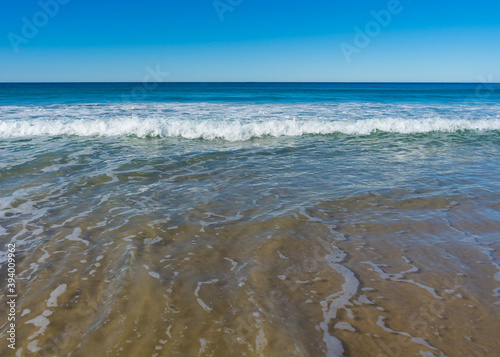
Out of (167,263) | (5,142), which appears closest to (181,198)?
(167,263)

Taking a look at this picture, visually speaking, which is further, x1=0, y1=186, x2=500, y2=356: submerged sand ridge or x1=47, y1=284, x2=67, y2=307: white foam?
x1=47, y1=284, x2=67, y2=307: white foam

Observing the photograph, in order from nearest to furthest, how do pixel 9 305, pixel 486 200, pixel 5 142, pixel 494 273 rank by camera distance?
1. pixel 9 305
2. pixel 494 273
3. pixel 486 200
4. pixel 5 142

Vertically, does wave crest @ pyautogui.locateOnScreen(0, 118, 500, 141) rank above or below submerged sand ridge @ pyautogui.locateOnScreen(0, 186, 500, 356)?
above

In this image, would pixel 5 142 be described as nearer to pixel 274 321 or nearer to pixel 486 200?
pixel 274 321

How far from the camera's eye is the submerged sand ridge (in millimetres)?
2557

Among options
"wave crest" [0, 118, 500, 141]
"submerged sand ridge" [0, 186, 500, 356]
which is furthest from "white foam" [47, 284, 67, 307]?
"wave crest" [0, 118, 500, 141]

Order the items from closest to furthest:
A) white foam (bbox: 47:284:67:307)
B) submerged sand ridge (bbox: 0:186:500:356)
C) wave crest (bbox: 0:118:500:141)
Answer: submerged sand ridge (bbox: 0:186:500:356)
white foam (bbox: 47:284:67:307)
wave crest (bbox: 0:118:500:141)

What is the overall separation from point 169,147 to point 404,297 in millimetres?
8993

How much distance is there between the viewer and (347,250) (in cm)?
401

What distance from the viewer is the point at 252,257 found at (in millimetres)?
3812

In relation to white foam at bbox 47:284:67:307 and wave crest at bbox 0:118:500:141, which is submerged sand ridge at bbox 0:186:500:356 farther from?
wave crest at bbox 0:118:500:141

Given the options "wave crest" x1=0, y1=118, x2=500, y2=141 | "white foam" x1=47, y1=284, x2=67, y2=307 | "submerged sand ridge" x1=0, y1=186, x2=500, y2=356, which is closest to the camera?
"submerged sand ridge" x1=0, y1=186, x2=500, y2=356

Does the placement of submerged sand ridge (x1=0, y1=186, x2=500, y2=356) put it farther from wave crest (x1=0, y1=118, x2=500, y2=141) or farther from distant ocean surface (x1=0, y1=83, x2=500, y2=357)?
wave crest (x1=0, y1=118, x2=500, y2=141)

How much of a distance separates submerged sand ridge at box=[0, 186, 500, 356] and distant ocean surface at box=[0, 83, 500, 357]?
0.01 m
